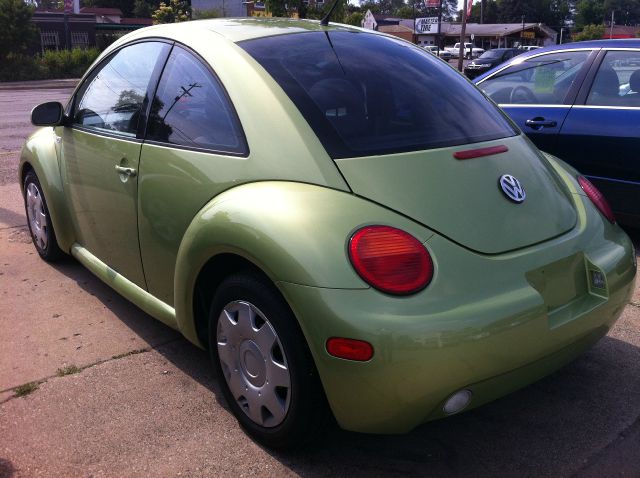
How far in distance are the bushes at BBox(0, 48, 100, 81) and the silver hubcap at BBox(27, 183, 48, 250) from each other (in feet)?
104

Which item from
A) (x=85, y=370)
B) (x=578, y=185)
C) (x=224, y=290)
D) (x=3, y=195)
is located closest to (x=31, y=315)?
(x=85, y=370)

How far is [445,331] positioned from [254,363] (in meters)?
0.80

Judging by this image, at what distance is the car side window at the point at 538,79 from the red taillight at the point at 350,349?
3877 mm

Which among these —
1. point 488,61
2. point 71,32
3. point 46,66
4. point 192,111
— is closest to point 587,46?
point 192,111

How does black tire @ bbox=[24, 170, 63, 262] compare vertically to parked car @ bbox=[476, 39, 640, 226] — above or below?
below

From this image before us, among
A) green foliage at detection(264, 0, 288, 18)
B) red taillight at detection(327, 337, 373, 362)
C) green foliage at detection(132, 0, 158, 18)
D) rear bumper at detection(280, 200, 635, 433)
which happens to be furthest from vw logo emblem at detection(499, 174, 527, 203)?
green foliage at detection(132, 0, 158, 18)

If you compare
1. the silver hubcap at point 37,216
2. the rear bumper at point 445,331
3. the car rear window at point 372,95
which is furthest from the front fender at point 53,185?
the rear bumper at point 445,331

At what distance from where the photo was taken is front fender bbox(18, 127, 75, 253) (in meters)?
3.94

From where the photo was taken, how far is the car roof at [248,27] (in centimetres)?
295

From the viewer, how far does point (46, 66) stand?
113 ft

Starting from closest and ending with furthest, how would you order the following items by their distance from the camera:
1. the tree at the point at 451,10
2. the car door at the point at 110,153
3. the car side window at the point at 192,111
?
the car side window at the point at 192,111
the car door at the point at 110,153
the tree at the point at 451,10

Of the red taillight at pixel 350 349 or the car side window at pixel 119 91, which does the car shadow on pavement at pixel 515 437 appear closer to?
the red taillight at pixel 350 349

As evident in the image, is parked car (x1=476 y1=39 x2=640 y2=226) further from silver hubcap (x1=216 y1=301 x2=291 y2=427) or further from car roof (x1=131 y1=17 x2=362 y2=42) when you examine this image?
silver hubcap (x1=216 y1=301 x2=291 y2=427)

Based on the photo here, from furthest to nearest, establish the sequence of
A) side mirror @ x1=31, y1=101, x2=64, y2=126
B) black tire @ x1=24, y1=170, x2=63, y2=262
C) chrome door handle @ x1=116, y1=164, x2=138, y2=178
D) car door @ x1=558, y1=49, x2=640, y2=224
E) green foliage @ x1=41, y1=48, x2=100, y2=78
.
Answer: green foliage @ x1=41, y1=48, x2=100, y2=78, car door @ x1=558, y1=49, x2=640, y2=224, black tire @ x1=24, y1=170, x2=63, y2=262, side mirror @ x1=31, y1=101, x2=64, y2=126, chrome door handle @ x1=116, y1=164, x2=138, y2=178
